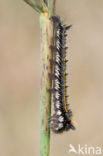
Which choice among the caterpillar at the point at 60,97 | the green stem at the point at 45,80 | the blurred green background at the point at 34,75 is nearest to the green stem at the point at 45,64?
the green stem at the point at 45,80

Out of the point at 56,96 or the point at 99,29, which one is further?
the point at 99,29

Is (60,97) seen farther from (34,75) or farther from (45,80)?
(34,75)

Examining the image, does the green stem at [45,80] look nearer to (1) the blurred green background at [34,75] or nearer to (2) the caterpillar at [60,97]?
(2) the caterpillar at [60,97]

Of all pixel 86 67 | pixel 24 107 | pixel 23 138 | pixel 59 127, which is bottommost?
pixel 23 138

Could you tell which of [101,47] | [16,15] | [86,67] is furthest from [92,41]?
[16,15]

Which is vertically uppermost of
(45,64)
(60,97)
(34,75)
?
(34,75)

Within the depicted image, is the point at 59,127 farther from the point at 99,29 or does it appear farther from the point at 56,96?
the point at 99,29

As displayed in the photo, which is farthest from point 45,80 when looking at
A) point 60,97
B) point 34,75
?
point 34,75

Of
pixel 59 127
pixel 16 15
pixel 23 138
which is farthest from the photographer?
pixel 23 138
